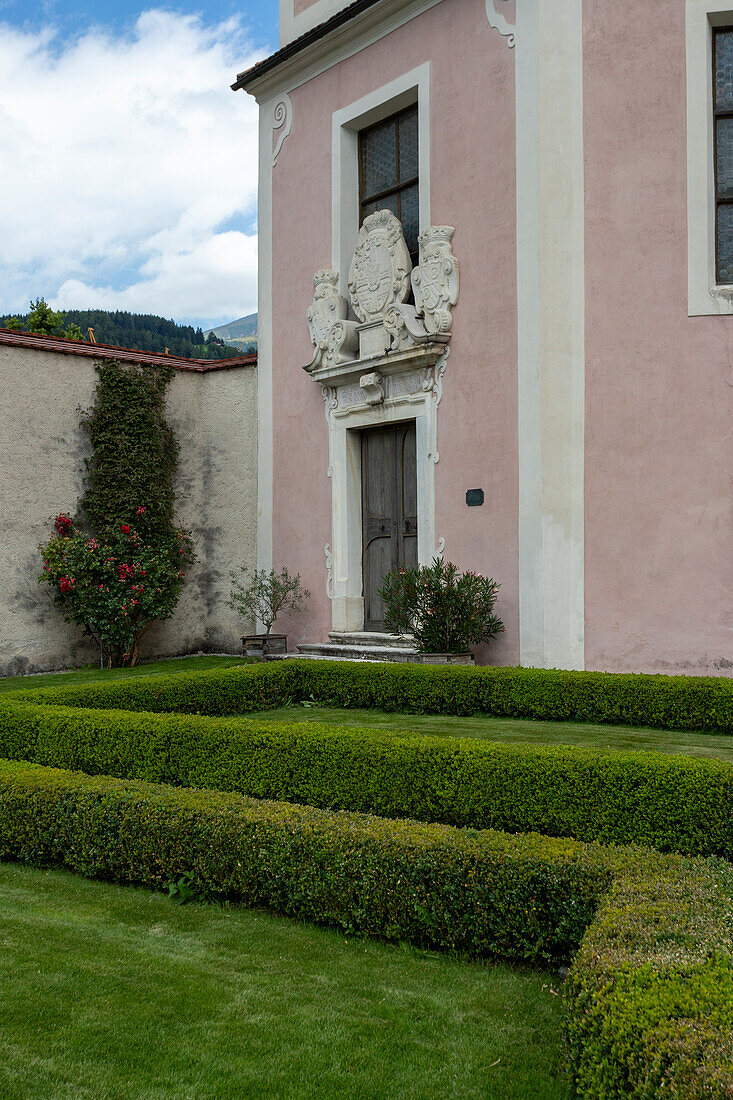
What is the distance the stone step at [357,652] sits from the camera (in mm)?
10312

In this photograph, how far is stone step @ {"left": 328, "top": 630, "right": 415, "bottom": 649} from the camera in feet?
36.3

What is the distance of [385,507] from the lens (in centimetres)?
1199

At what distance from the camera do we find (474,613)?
31.8ft

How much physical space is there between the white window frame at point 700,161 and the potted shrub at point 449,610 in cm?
350

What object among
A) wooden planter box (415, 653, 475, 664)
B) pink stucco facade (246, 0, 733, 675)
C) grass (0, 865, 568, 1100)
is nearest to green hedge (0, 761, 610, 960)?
grass (0, 865, 568, 1100)

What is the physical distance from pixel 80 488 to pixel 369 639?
4.63 metres

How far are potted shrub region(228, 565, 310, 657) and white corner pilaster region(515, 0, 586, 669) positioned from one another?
3858 mm

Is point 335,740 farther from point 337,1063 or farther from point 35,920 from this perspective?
point 337,1063

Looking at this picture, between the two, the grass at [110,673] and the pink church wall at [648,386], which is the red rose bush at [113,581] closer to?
the grass at [110,673]

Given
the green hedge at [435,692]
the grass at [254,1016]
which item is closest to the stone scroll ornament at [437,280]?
the green hedge at [435,692]

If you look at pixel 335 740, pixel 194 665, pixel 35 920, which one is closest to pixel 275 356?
pixel 194 665

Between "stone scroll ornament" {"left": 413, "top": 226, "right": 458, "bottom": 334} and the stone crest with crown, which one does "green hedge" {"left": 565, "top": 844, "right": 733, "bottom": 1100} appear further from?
the stone crest with crown

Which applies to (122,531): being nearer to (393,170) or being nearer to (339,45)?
(393,170)

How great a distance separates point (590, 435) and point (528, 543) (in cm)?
126
